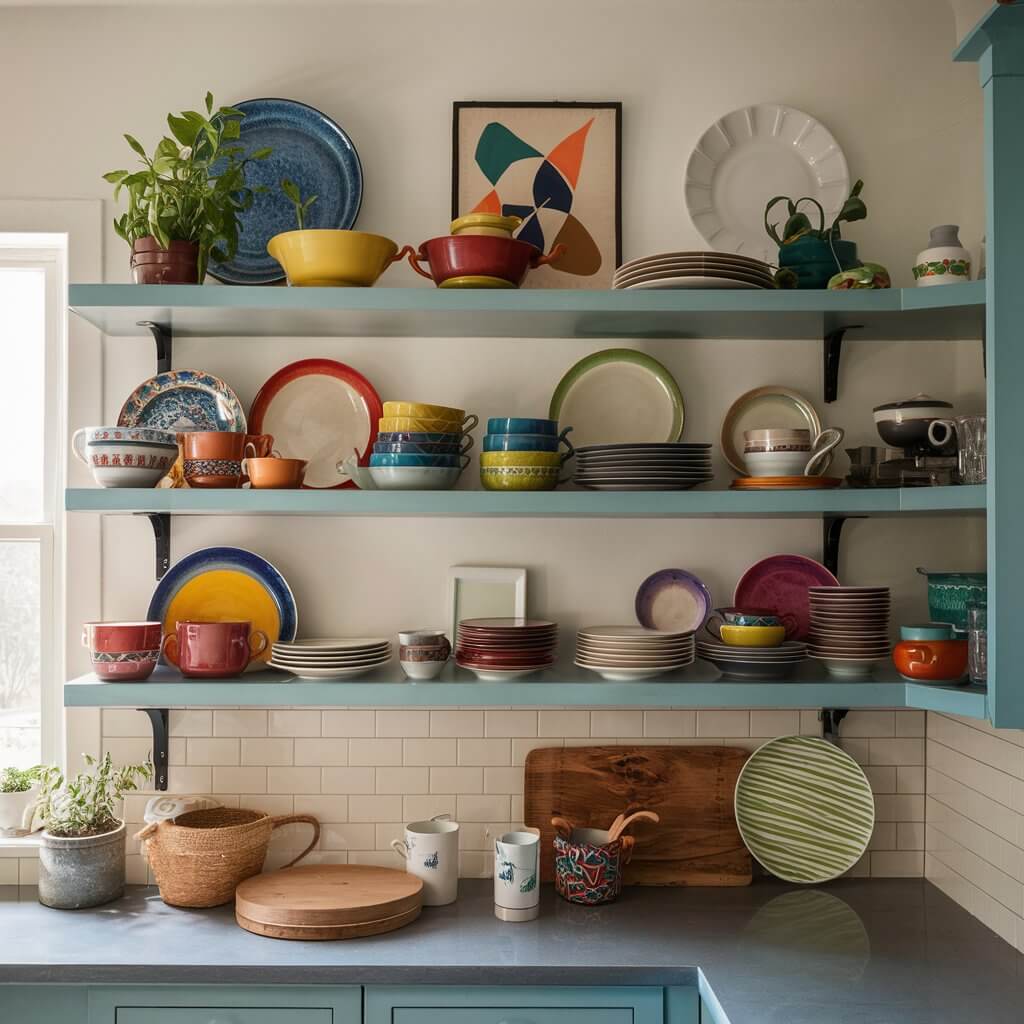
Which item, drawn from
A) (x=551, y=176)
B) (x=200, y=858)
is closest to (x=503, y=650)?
(x=200, y=858)

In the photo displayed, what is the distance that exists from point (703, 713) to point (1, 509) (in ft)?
5.73

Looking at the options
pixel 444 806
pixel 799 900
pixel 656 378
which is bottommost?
pixel 799 900

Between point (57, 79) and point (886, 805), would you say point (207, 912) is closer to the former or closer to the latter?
point (886, 805)

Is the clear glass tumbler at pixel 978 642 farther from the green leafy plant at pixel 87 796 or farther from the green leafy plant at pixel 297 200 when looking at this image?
the green leafy plant at pixel 87 796

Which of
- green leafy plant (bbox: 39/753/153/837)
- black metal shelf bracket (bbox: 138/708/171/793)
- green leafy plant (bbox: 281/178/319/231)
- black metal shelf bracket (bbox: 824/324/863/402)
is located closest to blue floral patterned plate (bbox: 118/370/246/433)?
green leafy plant (bbox: 281/178/319/231)

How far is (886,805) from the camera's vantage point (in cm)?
235

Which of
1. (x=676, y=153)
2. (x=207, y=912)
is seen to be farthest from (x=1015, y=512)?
(x=207, y=912)

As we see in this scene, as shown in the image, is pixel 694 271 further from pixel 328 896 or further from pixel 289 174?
pixel 328 896

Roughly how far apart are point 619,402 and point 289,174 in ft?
3.01

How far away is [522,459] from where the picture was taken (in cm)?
206

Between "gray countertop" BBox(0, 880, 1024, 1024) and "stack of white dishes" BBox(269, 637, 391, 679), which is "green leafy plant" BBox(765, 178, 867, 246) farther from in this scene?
"gray countertop" BBox(0, 880, 1024, 1024)

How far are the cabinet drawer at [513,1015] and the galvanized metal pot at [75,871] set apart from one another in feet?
2.36

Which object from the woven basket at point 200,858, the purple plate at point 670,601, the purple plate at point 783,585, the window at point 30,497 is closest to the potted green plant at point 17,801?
the window at point 30,497

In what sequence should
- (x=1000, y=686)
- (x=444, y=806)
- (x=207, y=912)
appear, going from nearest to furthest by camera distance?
(x=1000, y=686), (x=207, y=912), (x=444, y=806)
